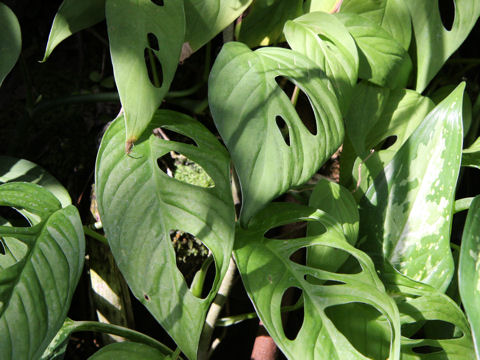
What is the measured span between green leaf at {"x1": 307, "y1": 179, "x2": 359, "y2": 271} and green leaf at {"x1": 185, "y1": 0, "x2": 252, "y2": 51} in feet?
0.97

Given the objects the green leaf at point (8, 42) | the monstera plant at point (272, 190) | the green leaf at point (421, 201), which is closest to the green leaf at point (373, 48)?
the monstera plant at point (272, 190)

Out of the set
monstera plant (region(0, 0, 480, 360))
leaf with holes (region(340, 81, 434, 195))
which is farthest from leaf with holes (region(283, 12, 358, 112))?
leaf with holes (region(340, 81, 434, 195))

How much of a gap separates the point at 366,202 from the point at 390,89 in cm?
20

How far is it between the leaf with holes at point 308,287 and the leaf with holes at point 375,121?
0.18 metres

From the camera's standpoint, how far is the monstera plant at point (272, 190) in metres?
0.60

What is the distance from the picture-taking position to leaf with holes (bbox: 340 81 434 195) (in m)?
0.85

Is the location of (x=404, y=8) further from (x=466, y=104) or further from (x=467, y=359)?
(x=467, y=359)

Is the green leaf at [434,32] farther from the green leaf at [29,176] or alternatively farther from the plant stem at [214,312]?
the green leaf at [29,176]

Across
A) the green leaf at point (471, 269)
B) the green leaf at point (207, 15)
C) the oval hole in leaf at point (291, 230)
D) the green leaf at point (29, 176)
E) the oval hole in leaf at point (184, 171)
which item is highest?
the green leaf at point (207, 15)

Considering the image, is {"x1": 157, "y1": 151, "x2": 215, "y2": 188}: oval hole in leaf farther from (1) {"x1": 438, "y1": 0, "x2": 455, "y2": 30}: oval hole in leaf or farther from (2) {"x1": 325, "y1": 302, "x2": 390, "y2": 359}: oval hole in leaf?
(1) {"x1": 438, "y1": 0, "x2": 455, "y2": 30}: oval hole in leaf

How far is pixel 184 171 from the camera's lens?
104 cm

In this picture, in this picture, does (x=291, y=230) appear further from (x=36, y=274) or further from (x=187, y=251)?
(x=36, y=274)

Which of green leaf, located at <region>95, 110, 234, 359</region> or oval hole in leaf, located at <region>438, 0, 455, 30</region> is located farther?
oval hole in leaf, located at <region>438, 0, 455, 30</region>

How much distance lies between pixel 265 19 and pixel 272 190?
1.34 ft
